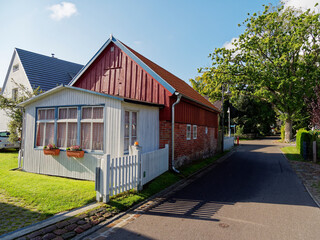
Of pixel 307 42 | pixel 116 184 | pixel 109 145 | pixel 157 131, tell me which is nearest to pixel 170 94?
pixel 157 131

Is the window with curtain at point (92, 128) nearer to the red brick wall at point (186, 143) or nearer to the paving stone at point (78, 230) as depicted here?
the red brick wall at point (186, 143)

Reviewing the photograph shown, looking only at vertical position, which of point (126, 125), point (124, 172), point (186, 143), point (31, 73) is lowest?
point (124, 172)

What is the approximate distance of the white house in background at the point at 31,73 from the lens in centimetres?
1875

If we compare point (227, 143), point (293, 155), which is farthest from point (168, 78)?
point (227, 143)

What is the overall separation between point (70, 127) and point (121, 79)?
13.5 feet

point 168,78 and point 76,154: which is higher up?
point 168,78

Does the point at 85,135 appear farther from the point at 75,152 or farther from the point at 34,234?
the point at 34,234

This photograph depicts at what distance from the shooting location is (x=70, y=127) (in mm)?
8672

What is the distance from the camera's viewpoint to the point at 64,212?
5.14 metres

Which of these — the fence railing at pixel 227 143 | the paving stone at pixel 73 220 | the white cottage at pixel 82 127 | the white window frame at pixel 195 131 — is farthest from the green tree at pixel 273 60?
the paving stone at pixel 73 220

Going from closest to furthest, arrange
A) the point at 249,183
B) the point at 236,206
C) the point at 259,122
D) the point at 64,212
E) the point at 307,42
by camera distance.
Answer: the point at 64,212 → the point at 236,206 → the point at 249,183 → the point at 307,42 → the point at 259,122

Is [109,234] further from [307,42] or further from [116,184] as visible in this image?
[307,42]

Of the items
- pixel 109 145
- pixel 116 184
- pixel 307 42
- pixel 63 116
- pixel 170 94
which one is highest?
pixel 307 42

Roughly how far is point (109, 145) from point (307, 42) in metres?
26.2
